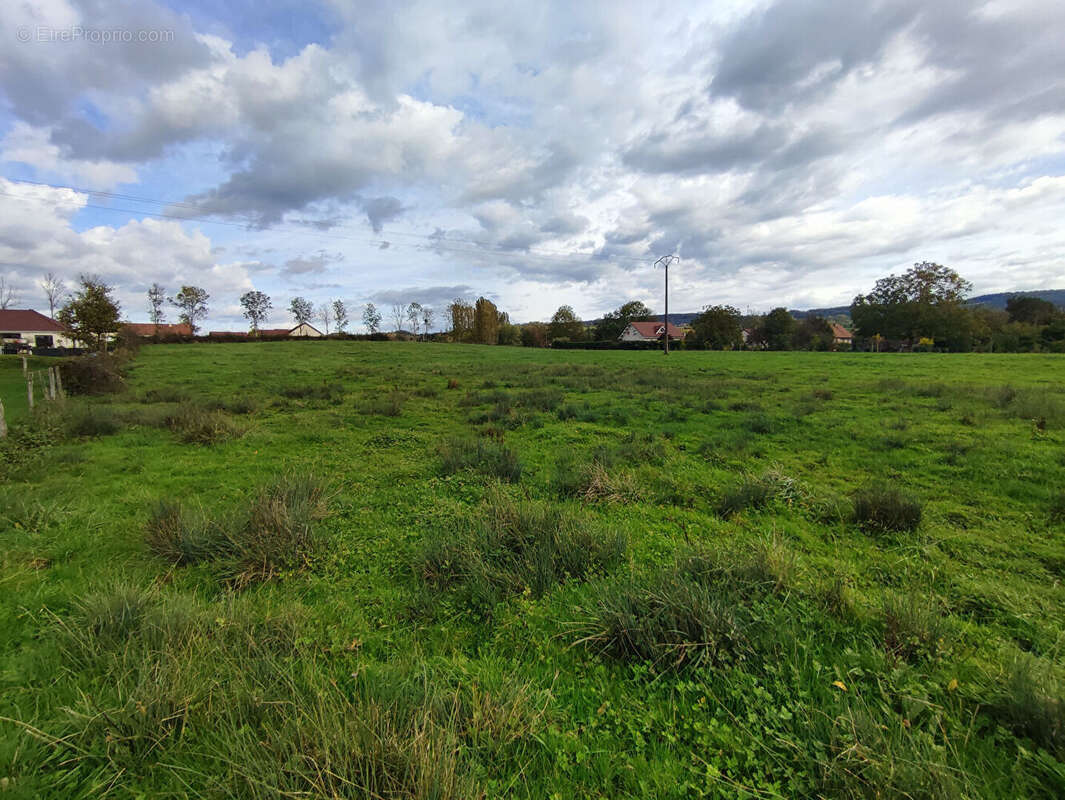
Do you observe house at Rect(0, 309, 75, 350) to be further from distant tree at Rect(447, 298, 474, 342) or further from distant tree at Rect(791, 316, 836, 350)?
distant tree at Rect(791, 316, 836, 350)

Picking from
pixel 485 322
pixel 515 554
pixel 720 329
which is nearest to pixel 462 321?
pixel 485 322

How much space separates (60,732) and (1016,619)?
6.43m

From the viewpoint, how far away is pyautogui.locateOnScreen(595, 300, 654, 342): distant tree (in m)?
84.8

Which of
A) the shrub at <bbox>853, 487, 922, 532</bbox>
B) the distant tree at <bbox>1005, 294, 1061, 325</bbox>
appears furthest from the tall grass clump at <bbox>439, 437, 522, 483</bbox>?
the distant tree at <bbox>1005, 294, 1061, 325</bbox>

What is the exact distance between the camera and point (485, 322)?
83.9m

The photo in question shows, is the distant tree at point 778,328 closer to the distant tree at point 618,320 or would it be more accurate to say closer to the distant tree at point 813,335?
the distant tree at point 813,335

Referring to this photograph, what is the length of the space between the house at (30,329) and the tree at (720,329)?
105806mm

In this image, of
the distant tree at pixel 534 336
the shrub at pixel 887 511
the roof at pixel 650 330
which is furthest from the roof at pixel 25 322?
the shrub at pixel 887 511

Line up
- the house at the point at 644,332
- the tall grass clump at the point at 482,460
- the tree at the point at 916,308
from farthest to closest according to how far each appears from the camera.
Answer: the house at the point at 644,332, the tree at the point at 916,308, the tall grass clump at the point at 482,460

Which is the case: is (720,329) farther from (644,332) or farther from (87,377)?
(87,377)

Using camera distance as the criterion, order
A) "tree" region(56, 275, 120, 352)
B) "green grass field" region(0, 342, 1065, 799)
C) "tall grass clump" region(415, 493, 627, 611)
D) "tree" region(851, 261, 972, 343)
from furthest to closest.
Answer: "tree" region(851, 261, 972, 343) < "tree" region(56, 275, 120, 352) < "tall grass clump" region(415, 493, 627, 611) < "green grass field" region(0, 342, 1065, 799)

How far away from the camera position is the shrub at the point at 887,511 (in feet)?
16.5

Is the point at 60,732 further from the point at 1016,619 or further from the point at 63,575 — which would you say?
the point at 1016,619

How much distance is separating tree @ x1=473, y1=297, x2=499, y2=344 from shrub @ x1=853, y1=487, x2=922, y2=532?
265 feet
